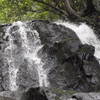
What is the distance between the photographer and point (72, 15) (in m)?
18.4

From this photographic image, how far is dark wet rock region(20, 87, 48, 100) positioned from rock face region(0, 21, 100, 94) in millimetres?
2765

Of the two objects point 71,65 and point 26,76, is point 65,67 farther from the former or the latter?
point 26,76

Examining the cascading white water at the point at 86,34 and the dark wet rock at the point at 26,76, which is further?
the cascading white water at the point at 86,34

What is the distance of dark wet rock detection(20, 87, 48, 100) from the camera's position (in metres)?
9.28

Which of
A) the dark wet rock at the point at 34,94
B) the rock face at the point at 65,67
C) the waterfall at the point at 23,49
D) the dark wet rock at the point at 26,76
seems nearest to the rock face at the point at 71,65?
the rock face at the point at 65,67

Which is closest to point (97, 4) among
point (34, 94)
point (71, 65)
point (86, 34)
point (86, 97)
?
point (86, 34)

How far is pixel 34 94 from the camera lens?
31.2ft

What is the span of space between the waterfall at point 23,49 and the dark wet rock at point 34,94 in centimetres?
285

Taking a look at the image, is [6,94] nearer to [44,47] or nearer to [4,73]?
[4,73]

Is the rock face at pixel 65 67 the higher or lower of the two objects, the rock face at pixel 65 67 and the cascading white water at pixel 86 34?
the lower

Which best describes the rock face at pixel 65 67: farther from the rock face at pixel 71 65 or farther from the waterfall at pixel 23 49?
the waterfall at pixel 23 49

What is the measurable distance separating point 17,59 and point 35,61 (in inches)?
35.7

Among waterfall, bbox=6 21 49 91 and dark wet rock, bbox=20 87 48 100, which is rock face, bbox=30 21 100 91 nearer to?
waterfall, bbox=6 21 49 91

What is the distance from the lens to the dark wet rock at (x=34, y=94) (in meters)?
9.28
